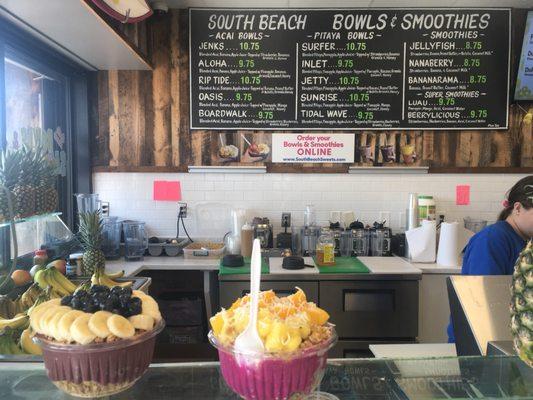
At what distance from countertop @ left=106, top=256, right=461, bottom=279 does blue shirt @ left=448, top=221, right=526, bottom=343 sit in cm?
122

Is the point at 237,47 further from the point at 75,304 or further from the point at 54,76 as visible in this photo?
the point at 75,304

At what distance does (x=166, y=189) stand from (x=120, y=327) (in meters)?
3.32

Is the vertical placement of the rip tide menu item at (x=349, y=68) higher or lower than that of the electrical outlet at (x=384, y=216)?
higher

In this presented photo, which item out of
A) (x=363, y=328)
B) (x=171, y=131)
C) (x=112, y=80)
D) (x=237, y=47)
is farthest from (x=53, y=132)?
(x=363, y=328)

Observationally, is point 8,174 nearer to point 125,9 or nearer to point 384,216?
point 125,9

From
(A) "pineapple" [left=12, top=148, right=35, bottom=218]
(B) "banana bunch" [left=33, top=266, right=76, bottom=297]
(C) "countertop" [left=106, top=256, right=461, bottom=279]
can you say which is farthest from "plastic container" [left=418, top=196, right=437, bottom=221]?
(A) "pineapple" [left=12, top=148, right=35, bottom=218]

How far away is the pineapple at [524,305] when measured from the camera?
2.67 feet

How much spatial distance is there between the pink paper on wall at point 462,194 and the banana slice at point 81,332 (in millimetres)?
3861

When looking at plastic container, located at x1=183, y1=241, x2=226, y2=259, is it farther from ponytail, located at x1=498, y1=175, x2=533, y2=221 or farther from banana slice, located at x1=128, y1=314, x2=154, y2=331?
banana slice, located at x1=128, y1=314, x2=154, y2=331

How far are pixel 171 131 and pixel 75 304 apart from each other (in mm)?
3277

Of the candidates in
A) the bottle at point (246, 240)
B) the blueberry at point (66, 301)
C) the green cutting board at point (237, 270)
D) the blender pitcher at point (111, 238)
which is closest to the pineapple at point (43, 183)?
the blueberry at point (66, 301)

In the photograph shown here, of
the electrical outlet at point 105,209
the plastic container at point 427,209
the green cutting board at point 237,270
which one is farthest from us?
the electrical outlet at point 105,209

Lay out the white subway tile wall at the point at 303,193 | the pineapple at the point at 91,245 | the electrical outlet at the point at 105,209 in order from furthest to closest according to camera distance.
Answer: the white subway tile wall at the point at 303,193
the electrical outlet at the point at 105,209
the pineapple at the point at 91,245

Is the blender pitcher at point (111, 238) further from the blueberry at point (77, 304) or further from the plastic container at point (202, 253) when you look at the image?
the blueberry at point (77, 304)
